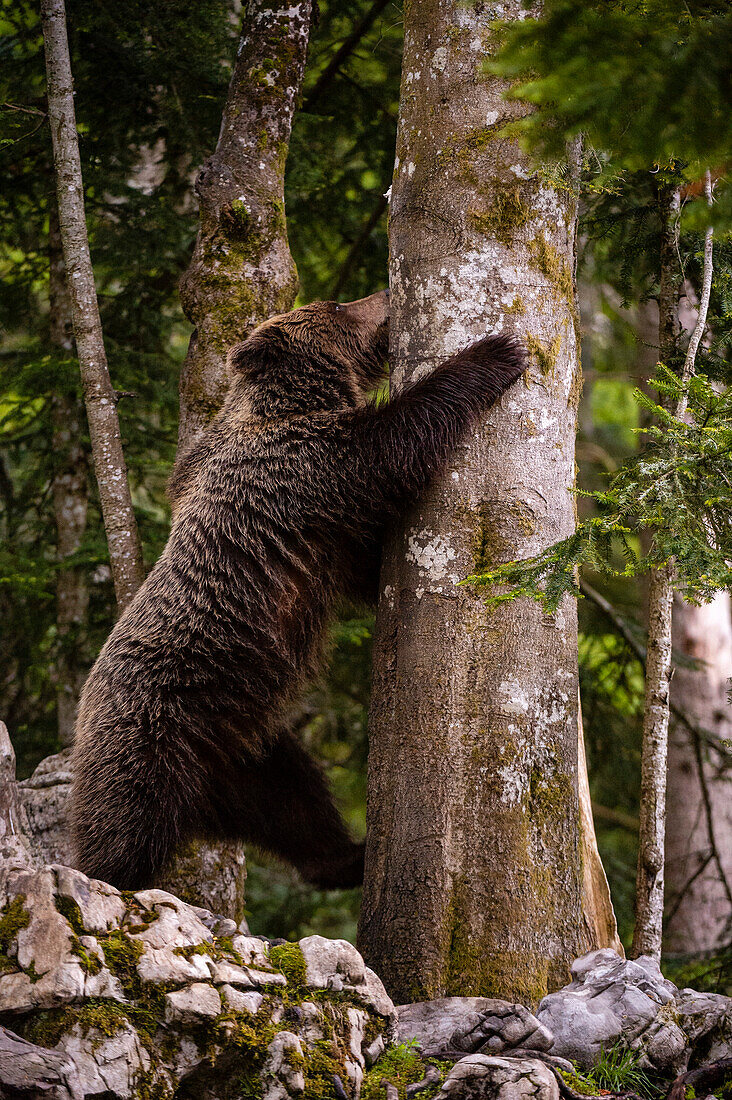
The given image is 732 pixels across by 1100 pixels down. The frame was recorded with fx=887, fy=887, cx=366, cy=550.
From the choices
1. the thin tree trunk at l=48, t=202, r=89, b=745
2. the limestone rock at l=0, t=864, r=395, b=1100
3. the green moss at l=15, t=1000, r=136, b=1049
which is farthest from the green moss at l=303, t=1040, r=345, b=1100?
the thin tree trunk at l=48, t=202, r=89, b=745

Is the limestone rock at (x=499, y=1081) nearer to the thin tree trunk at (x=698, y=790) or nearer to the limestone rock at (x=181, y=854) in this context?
the limestone rock at (x=181, y=854)

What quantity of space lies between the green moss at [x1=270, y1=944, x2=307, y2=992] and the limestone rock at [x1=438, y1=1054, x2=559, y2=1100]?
1.73 feet

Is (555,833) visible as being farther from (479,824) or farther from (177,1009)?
(177,1009)

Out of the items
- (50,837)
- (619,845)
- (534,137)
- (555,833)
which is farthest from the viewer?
(619,845)

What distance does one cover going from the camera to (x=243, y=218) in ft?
17.6

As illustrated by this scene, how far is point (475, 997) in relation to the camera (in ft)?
10.4

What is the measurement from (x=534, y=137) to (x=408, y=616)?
2.05 m

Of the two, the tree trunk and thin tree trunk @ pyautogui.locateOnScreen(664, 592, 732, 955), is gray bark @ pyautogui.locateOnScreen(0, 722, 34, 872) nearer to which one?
the tree trunk

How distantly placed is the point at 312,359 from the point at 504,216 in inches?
56.3

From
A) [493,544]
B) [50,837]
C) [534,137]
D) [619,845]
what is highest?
[534,137]

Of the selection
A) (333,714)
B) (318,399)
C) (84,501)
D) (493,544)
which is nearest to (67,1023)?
(493,544)

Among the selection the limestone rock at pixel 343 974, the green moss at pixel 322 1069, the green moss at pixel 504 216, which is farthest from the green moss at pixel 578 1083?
→ the green moss at pixel 504 216

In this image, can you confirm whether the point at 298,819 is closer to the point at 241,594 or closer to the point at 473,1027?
the point at 241,594

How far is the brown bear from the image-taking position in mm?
4055
